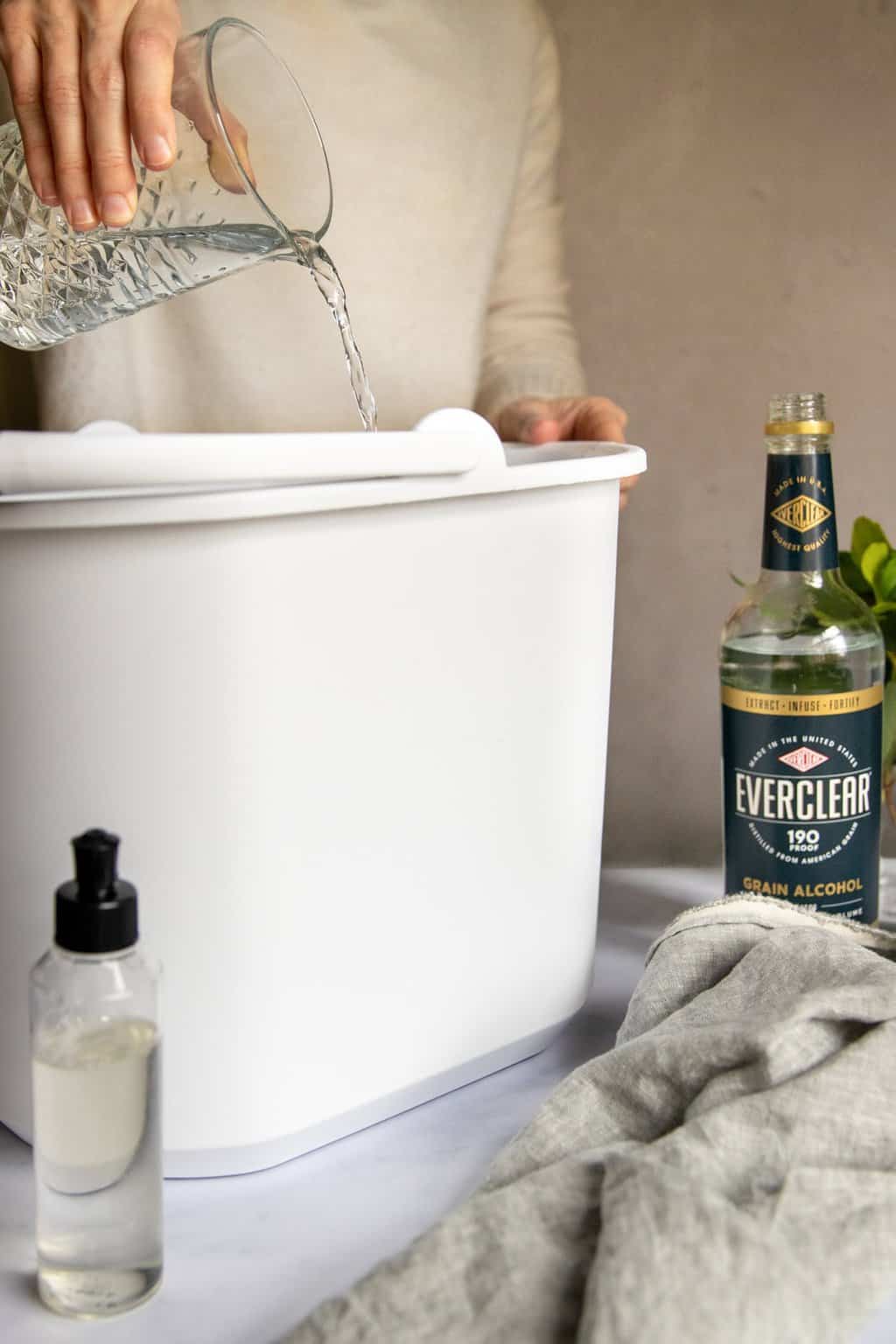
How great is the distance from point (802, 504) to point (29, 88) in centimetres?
42

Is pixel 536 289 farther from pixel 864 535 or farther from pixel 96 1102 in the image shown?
pixel 96 1102

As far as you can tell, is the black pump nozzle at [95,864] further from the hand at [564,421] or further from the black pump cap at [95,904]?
the hand at [564,421]

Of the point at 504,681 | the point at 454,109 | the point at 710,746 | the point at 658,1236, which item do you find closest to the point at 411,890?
the point at 504,681

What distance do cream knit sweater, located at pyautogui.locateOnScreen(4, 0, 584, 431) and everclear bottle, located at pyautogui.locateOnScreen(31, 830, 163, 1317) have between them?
0.53 m

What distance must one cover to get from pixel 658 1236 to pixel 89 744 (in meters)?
0.26

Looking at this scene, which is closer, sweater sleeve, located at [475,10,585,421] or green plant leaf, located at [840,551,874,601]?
green plant leaf, located at [840,551,874,601]

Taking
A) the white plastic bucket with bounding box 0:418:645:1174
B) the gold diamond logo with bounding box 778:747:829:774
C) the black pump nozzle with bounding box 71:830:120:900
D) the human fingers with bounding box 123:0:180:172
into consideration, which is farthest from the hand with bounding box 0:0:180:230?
the gold diamond logo with bounding box 778:747:829:774

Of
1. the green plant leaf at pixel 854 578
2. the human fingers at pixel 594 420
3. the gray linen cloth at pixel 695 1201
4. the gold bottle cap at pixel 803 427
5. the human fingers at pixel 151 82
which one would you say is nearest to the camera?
the gray linen cloth at pixel 695 1201

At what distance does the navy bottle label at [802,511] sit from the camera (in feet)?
2.24

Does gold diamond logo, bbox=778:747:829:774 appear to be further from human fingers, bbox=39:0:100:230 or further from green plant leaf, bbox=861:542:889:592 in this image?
human fingers, bbox=39:0:100:230

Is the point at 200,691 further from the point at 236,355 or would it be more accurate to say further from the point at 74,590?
the point at 236,355

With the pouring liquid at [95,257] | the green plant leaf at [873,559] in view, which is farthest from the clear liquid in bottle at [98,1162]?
the green plant leaf at [873,559]

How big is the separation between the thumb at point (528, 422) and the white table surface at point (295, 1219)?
1.33ft

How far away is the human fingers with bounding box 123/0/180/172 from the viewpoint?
0.56 metres
